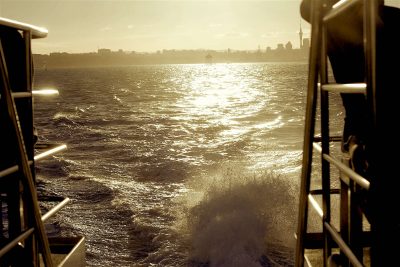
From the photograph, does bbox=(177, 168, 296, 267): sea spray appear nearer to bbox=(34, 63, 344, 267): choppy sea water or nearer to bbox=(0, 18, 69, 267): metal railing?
bbox=(34, 63, 344, 267): choppy sea water

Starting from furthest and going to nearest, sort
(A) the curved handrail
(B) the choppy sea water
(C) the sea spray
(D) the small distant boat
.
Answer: (B) the choppy sea water < (C) the sea spray < (D) the small distant boat < (A) the curved handrail

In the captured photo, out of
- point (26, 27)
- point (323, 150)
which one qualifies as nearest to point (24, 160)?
point (26, 27)

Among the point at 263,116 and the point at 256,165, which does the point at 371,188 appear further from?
the point at 263,116

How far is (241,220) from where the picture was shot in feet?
42.3

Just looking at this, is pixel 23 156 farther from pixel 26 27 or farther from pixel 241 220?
pixel 241 220

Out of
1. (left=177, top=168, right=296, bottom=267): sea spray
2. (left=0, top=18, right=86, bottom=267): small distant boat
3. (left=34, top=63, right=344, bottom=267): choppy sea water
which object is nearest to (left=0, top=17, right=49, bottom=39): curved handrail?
(left=0, top=18, right=86, bottom=267): small distant boat

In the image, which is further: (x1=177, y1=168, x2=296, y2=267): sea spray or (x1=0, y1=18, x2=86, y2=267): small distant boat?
(x1=177, y1=168, x2=296, y2=267): sea spray

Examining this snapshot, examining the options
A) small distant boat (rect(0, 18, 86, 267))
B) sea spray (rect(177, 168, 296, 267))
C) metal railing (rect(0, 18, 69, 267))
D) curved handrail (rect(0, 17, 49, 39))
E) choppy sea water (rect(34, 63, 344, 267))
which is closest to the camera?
metal railing (rect(0, 18, 69, 267))

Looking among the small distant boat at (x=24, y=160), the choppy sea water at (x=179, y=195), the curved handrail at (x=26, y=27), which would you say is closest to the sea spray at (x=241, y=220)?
the choppy sea water at (x=179, y=195)

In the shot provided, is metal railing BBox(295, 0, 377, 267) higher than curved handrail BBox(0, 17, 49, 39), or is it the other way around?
curved handrail BBox(0, 17, 49, 39)

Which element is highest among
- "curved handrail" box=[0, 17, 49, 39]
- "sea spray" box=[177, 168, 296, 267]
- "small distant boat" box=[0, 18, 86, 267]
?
"curved handrail" box=[0, 17, 49, 39]

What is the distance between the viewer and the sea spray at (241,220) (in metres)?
10.8

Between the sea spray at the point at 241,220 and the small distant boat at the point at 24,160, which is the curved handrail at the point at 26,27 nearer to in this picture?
the small distant boat at the point at 24,160

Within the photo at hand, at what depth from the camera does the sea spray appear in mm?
10766
